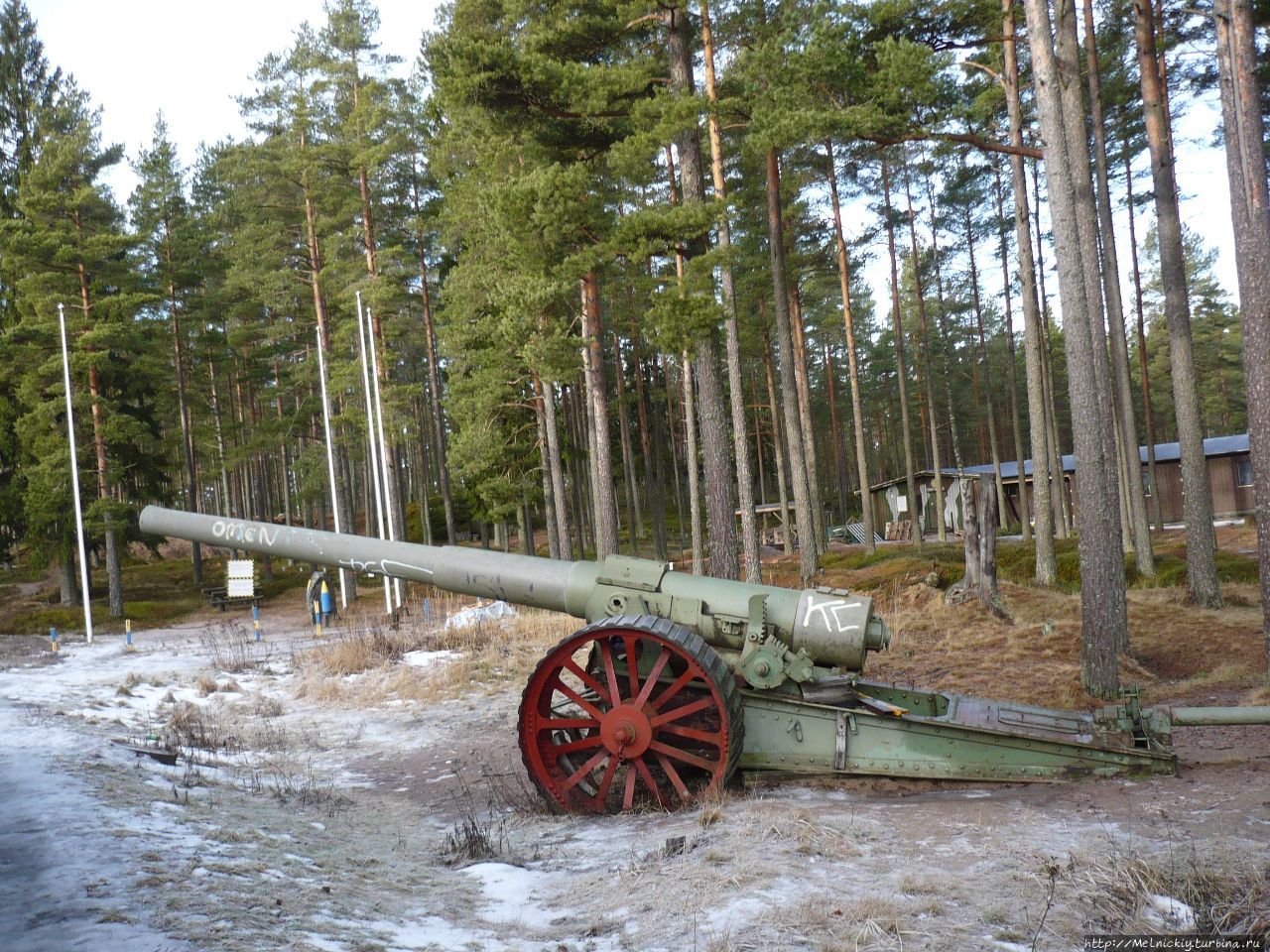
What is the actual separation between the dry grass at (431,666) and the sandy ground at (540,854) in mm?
3549

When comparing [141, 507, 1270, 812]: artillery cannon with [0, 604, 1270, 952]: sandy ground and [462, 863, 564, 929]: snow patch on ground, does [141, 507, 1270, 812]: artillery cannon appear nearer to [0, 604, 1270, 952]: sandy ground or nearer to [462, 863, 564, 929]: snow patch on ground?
[0, 604, 1270, 952]: sandy ground

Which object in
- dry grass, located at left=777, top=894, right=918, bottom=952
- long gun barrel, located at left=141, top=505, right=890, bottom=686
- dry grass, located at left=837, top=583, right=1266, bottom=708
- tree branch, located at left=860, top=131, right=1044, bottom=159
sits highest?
tree branch, located at left=860, top=131, right=1044, bottom=159

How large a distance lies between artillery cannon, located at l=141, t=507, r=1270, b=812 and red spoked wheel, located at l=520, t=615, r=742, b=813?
1cm

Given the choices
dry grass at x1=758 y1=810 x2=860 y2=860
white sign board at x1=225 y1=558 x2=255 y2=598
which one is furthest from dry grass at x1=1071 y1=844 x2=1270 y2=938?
white sign board at x1=225 y1=558 x2=255 y2=598

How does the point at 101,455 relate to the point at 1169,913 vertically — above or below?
above

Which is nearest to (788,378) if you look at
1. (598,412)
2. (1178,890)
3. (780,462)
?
(598,412)

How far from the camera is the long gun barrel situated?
21.4 ft

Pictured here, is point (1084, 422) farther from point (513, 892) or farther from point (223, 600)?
point (223, 600)

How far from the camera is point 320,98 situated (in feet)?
92.3

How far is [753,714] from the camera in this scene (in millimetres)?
6402

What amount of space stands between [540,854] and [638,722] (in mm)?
1135

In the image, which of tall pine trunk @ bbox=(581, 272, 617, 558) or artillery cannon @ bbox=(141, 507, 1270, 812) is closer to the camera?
artillery cannon @ bbox=(141, 507, 1270, 812)

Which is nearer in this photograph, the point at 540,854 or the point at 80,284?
the point at 540,854

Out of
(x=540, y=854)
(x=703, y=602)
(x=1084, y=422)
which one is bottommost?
(x=540, y=854)
